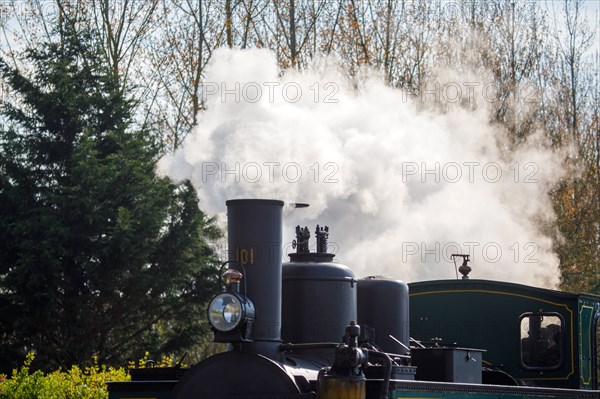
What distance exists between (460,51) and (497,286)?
49.2ft

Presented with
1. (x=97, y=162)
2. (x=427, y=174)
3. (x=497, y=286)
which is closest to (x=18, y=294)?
(x=97, y=162)

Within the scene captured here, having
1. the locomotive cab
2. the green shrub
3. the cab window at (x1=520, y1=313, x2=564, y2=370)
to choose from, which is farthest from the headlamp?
the green shrub

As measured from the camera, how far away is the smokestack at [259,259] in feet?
22.7

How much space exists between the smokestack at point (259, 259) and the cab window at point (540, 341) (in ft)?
11.2

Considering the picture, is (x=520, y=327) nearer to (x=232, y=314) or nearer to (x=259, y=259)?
(x=259, y=259)

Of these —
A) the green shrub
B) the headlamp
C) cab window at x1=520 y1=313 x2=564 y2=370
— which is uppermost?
the headlamp

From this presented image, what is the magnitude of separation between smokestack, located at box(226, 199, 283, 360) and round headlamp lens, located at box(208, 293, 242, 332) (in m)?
0.22

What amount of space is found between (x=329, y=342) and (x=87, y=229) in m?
9.56

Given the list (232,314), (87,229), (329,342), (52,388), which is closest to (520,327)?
(329,342)

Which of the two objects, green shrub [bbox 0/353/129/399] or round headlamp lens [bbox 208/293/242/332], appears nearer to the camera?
round headlamp lens [bbox 208/293/242/332]

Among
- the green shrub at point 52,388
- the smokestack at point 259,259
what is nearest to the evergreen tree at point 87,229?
the green shrub at point 52,388

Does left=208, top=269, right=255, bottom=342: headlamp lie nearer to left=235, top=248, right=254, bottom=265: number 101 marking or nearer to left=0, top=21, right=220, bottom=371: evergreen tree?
left=235, top=248, right=254, bottom=265: number 101 marking

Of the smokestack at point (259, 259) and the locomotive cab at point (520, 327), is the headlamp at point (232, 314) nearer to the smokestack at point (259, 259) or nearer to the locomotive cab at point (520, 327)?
the smokestack at point (259, 259)

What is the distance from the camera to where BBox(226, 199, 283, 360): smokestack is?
22.7 feet
